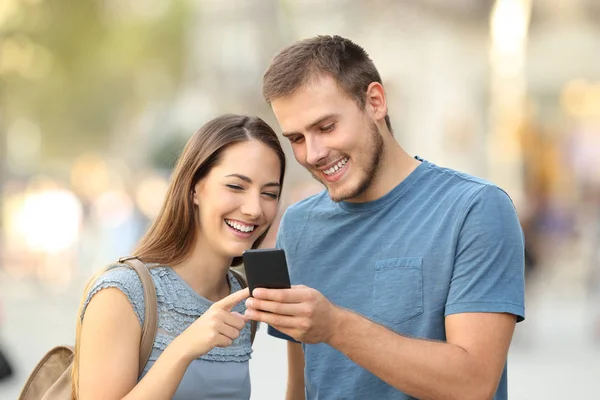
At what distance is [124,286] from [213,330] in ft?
1.21

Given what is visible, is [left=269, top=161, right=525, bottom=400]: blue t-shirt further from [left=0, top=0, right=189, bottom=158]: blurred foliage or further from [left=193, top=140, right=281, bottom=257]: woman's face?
[left=0, top=0, right=189, bottom=158]: blurred foliage

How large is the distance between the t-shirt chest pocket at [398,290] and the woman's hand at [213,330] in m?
0.51

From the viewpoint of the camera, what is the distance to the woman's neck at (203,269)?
3885mm

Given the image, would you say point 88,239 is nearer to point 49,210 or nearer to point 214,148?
point 49,210

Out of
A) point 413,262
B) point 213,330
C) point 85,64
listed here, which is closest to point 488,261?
point 413,262

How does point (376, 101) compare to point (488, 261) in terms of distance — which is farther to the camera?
point (376, 101)

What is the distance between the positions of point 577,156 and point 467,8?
16.4 feet

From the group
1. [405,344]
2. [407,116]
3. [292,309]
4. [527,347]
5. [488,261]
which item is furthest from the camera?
[407,116]

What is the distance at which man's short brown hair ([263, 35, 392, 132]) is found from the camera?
379 cm

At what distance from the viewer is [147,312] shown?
→ 140 inches

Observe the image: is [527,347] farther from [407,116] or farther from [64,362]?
[407,116]

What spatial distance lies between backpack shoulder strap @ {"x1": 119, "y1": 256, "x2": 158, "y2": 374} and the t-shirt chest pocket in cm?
74

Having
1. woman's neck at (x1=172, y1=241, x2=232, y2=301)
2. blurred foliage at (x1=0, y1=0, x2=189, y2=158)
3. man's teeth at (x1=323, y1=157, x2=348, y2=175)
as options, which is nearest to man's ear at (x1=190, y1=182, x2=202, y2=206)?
woman's neck at (x1=172, y1=241, x2=232, y2=301)

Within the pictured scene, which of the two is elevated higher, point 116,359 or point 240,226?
point 240,226
